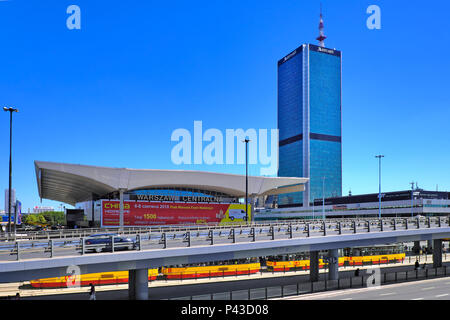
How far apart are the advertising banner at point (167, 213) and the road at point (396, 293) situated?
33.7 metres

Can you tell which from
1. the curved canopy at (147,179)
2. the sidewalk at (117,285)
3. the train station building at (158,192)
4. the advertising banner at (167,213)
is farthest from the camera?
the advertising banner at (167,213)

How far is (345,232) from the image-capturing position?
31938 millimetres

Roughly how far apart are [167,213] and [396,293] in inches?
1900

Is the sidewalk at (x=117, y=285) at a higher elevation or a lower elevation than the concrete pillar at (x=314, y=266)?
lower

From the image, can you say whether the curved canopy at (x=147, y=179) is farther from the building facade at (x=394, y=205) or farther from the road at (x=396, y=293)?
the road at (x=396, y=293)

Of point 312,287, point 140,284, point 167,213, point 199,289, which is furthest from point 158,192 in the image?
point 140,284

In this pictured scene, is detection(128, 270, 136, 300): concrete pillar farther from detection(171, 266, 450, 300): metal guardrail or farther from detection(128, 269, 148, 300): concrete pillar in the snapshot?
detection(171, 266, 450, 300): metal guardrail

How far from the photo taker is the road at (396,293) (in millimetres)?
25531

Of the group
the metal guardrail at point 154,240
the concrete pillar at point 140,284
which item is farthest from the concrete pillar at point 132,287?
the metal guardrail at point 154,240
